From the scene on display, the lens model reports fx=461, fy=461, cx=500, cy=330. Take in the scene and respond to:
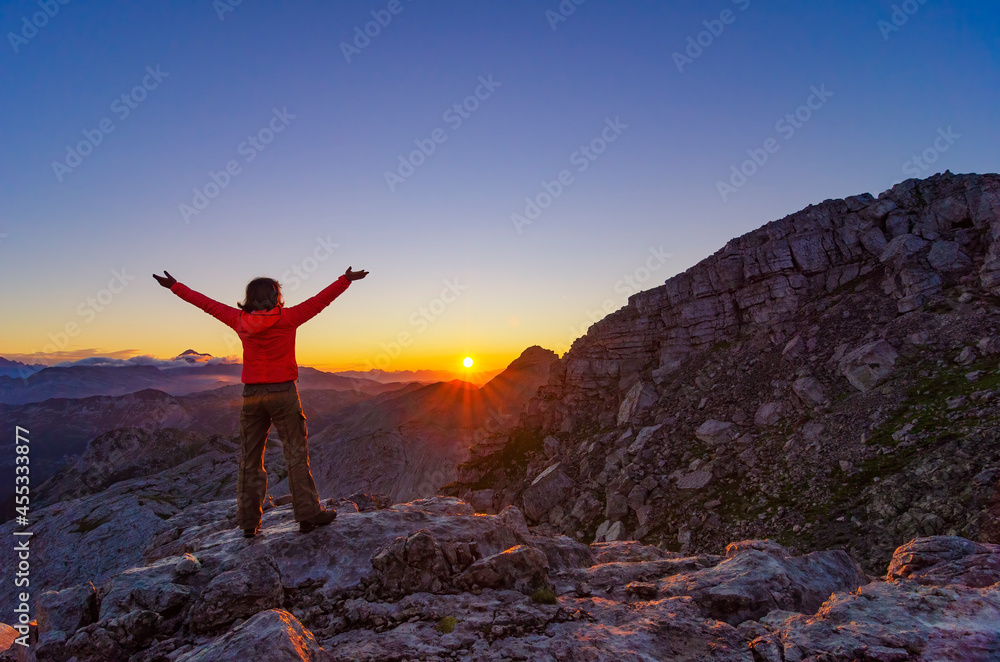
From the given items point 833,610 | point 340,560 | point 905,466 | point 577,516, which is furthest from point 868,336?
point 340,560

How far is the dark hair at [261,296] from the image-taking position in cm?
923

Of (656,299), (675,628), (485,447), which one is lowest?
(485,447)

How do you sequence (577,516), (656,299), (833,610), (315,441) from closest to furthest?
(833,610) → (577,516) → (656,299) → (315,441)

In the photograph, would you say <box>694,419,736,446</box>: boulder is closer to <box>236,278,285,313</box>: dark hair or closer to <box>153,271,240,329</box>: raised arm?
<box>236,278,285,313</box>: dark hair

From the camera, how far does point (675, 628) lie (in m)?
6.19

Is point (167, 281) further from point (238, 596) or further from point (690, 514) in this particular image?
→ point (690, 514)

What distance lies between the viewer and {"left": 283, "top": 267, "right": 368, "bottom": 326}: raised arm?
9.15 meters

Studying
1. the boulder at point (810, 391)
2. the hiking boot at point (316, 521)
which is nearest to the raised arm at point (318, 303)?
the hiking boot at point (316, 521)

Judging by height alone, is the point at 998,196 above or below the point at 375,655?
above

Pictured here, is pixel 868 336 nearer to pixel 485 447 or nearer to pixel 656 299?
pixel 656 299

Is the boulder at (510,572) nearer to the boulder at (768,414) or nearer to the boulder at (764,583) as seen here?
the boulder at (764,583)

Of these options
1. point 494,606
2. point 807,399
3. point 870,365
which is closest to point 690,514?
point 807,399

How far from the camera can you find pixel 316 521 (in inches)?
384

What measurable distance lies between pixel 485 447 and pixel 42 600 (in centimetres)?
3984
